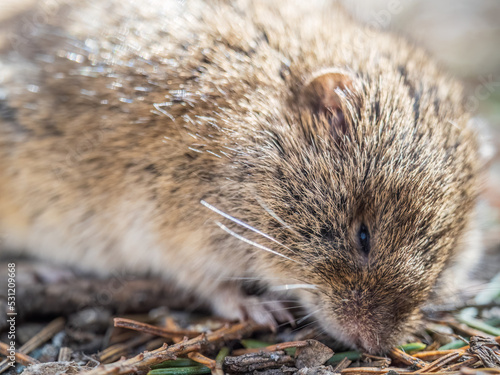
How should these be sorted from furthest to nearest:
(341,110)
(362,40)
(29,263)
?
1. (29,263)
2. (362,40)
3. (341,110)

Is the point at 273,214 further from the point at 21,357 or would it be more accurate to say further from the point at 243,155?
the point at 21,357

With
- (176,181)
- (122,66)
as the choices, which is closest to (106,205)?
(176,181)

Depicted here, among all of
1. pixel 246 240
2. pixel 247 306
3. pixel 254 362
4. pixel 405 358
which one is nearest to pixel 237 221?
pixel 246 240

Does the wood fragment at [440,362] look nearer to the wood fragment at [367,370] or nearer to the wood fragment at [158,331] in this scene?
the wood fragment at [367,370]

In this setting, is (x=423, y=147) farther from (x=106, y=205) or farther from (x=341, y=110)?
(x=106, y=205)

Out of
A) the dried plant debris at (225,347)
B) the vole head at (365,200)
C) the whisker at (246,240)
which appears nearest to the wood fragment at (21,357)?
the dried plant debris at (225,347)

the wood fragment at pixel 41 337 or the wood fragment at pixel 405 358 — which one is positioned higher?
the wood fragment at pixel 405 358

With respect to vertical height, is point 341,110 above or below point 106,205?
above

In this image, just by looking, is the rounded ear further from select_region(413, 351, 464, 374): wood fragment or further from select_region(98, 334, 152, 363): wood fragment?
select_region(98, 334, 152, 363): wood fragment
